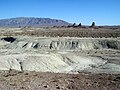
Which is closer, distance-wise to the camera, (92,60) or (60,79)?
(60,79)

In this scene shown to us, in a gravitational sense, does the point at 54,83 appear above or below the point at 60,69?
above

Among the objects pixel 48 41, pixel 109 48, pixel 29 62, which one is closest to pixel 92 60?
pixel 29 62

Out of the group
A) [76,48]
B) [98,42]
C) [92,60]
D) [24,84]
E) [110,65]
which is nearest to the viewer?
[24,84]

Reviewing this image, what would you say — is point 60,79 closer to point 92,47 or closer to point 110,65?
point 110,65

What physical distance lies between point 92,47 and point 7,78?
112ft

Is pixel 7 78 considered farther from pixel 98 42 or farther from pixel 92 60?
pixel 98 42

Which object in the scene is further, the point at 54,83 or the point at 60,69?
the point at 60,69

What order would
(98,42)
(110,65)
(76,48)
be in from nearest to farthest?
1. (110,65)
2. (76,48)
3. (98,42)

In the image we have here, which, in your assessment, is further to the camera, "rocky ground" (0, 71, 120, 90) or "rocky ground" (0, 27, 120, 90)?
"rocky ground" (0, 27, 120, 90)

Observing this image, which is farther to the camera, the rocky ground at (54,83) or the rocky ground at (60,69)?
the rocky ground at (60,69)

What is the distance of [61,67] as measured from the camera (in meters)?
33.5

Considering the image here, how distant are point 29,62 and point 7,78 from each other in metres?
11.3

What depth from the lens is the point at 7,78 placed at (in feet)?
67.8

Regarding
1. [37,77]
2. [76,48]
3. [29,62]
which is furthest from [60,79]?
[76,48]
